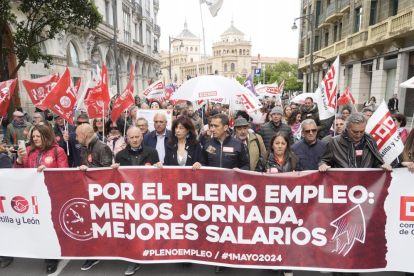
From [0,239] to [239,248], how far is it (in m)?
2.85

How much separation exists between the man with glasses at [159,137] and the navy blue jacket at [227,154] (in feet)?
4.03

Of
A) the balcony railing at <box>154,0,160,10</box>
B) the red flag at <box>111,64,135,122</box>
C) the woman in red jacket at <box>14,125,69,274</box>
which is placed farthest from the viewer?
the balcony railing at <box>154,0,160,10</box>

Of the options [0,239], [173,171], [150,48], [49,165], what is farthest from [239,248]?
[150,48]

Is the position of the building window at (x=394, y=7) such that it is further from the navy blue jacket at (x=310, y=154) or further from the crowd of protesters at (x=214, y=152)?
the navy blue jacket at (x=310, y=154)

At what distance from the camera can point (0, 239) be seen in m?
3.71

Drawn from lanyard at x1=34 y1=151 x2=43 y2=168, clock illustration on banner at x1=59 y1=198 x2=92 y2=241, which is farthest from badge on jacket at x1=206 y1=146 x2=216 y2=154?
lanyard at x1=34 y1=151 x2=43 y2=168

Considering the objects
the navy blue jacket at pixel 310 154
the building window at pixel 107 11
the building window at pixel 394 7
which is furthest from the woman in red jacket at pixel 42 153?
the building window at pixel 107 11

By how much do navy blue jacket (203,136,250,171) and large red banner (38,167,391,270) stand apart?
480 millimetres

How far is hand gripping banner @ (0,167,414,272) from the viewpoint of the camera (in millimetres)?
3201

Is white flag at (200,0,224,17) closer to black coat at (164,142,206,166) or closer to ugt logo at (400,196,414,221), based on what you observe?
black coat at (164,142,206,166)

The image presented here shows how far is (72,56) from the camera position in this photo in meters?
21.0

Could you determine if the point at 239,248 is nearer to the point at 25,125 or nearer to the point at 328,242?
the point at 328,242

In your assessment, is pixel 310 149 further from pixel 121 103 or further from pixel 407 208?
pixel 121 103

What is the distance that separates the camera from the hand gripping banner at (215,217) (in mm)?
3201
